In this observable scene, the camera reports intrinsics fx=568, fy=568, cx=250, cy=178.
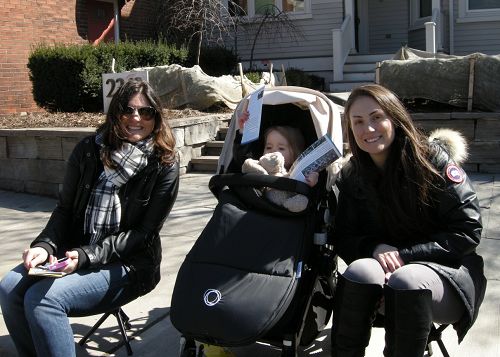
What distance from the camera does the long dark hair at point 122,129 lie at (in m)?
3.07

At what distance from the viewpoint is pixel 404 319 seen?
2371mm

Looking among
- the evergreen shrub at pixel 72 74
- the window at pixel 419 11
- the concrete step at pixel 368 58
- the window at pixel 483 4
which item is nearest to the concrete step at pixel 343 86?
the concrete step at pixel 368 58

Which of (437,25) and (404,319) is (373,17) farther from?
(404,319)

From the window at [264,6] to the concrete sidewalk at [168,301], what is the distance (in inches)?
347

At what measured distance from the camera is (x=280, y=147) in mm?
3289

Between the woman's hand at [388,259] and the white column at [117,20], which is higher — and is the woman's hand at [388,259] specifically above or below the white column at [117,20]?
below

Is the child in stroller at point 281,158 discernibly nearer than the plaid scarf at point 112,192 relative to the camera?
Yes

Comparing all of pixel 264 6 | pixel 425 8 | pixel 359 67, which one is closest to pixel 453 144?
pixel 359 67

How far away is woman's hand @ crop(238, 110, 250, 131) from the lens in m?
3.38

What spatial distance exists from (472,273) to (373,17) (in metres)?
13.7

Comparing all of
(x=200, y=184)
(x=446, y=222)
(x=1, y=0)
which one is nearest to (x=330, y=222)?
(x=446, y=222)

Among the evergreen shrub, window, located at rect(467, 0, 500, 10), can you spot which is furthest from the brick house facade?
window, located at rect(467, 0, 500, 10)

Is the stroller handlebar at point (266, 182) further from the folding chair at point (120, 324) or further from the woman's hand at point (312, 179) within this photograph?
the folding chair at point (120, 324)

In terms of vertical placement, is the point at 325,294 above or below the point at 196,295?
below
